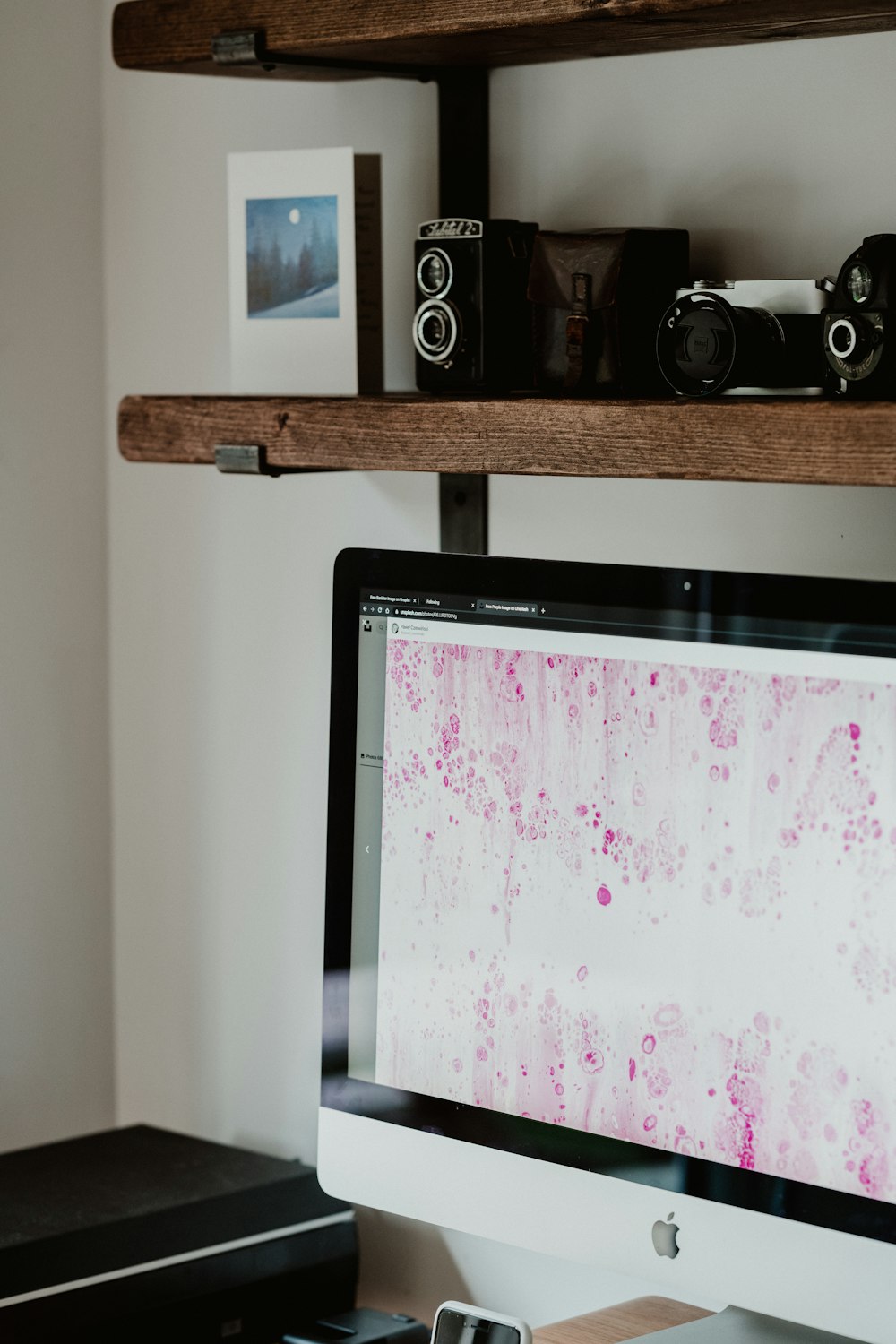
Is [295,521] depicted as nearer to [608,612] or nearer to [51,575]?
[51,575]

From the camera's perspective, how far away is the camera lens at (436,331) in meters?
1.22

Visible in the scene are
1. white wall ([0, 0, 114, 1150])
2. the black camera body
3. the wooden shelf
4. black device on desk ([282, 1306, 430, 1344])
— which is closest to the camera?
the wooden shelf

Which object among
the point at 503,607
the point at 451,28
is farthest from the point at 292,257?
the point at 503,607

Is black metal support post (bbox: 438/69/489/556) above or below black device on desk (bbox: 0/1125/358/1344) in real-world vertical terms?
above

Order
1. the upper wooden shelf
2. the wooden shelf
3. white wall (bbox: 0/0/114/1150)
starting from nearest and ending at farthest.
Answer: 1. the wooden shelf
2. the upper wooden shelf
3. white wall (bbox: 0/0/114/1150)

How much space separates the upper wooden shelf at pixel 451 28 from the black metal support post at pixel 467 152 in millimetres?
24

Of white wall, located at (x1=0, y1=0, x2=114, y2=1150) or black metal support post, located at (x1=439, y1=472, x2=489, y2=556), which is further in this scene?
white wall, located at (x1=0, y1=0, x2=114, y2=1150)

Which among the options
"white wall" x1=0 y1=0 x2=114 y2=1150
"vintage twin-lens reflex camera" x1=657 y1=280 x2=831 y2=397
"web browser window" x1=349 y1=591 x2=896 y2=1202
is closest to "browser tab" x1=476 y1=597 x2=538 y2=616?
"web browser window" x1=349 y1=591 x2=896 y2=1202

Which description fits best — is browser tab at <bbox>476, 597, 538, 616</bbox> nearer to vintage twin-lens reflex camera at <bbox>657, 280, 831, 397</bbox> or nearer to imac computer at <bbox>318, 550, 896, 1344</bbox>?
imac computer at <bbox>318, 550, 896, 1344</bbox>

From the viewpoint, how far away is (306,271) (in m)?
1.32

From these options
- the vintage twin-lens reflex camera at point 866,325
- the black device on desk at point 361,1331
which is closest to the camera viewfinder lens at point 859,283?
the vintage twin-lens reflex camera at point 866,325

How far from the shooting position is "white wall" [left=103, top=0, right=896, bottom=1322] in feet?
4.00

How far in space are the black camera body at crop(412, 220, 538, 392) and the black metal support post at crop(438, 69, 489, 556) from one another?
156mm

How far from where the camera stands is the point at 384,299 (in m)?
1.46
